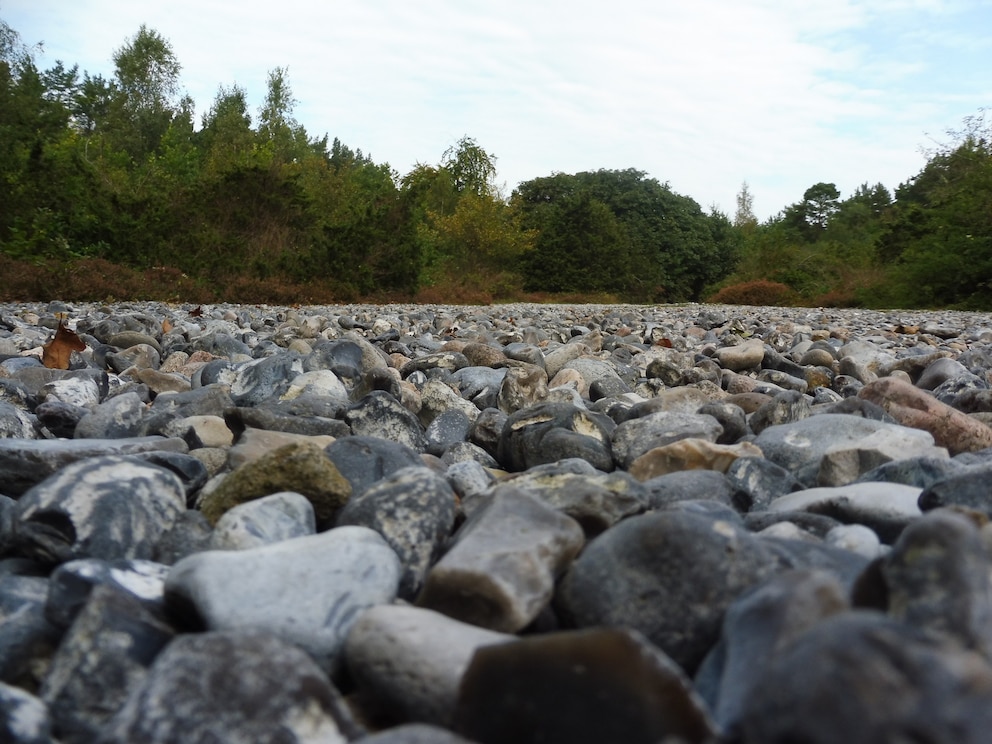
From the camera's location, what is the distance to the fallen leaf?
11.7ft

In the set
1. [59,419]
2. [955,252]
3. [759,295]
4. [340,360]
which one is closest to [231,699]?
[59,419]

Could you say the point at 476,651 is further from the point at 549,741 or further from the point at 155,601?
the point at 155,601

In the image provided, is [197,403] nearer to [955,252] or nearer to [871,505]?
[871,505]

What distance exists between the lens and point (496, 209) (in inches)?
1377

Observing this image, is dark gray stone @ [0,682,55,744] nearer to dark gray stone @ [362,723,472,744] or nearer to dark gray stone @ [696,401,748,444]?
dark gray stone @ [362,723,472,744]

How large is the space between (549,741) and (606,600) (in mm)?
290

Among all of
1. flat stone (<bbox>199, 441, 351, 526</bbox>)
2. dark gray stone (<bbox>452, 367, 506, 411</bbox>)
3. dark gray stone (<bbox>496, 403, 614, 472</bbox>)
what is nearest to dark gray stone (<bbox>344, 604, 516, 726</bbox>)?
flat stone (<bbox>199, 441, 351, 526</bbox>)

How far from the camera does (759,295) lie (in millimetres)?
27359

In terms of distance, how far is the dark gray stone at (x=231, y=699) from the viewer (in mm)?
760

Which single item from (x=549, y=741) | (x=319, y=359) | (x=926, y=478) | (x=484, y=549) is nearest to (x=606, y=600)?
(x=484, y=549)

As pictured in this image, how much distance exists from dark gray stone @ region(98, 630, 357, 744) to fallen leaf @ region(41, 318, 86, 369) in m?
3.09

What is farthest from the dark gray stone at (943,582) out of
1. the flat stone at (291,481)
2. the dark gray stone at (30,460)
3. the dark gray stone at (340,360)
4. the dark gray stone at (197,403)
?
the dark gray stone at (340,360)

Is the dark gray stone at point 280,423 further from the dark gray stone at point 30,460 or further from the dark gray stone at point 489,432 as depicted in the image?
the dark gray stone at point 30,460

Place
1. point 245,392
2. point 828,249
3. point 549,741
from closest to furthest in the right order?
point 549,741 → point 245,392 → point 828,249
